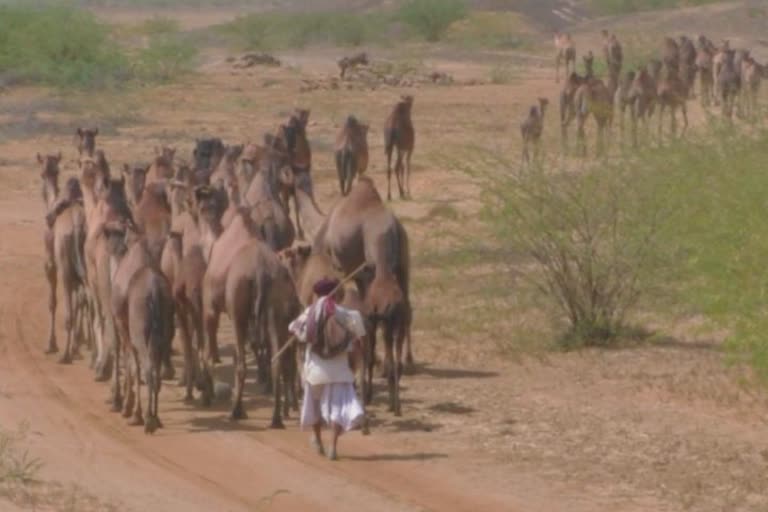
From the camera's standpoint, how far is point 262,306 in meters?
15.0

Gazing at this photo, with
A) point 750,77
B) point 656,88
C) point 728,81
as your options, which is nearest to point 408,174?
point 656,88

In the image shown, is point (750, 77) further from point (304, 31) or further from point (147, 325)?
point (304, 31)

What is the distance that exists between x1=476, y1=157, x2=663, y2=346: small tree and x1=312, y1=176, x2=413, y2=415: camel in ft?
6.05

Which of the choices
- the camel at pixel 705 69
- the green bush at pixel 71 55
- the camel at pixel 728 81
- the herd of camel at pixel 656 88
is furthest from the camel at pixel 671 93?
the green bush at pixel 71 55

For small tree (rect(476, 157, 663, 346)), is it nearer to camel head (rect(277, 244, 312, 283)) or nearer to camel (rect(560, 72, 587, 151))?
camel head (rect(277, 244, 312, 283))

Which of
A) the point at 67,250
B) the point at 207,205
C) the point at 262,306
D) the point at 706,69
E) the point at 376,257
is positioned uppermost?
the point at 207,205

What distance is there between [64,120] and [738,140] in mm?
25293

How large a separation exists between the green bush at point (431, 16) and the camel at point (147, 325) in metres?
57.9

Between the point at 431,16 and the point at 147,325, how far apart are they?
58.9 metres

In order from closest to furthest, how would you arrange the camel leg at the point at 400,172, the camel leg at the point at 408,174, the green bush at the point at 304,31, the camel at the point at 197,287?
the camel at the point at 197,287 → the camel leg at the point at 400,172 → the camel leg at the point at 408,174 → the green bush at the point at 304,31

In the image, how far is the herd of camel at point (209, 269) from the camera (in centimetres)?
1502

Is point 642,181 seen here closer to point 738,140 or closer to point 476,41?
point 738,140

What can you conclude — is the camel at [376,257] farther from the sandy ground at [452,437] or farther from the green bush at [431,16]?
the green bush at [431,16]

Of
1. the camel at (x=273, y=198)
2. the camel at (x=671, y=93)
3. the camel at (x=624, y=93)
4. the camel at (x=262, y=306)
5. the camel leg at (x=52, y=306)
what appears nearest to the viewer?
the camel at (x=262, y=306)
